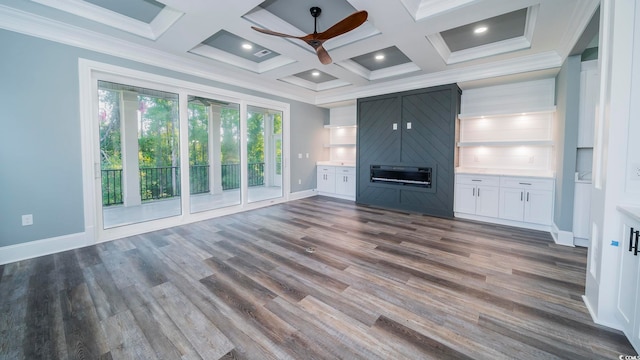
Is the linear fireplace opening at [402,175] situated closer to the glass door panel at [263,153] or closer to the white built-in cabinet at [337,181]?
the white built-in cabinet at [337,181]

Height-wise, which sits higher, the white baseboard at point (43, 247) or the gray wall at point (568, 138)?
the gray wall at point (568, 138)

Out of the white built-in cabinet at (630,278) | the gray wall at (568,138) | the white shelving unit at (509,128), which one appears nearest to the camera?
the white built-in cabinet at (630,278)

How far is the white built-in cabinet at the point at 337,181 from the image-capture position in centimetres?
662

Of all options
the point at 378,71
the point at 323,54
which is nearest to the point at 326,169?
the point at 378,71

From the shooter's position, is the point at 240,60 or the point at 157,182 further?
the point at 157,182

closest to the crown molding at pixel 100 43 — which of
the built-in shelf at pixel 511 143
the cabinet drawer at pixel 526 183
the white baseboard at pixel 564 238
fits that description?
the built-in shelf at pixel 511 143

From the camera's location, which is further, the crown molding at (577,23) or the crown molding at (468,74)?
the crown molding at (468,74)

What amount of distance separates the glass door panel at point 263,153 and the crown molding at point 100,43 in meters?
1.03

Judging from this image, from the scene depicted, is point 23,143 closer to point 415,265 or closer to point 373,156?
point 415,265

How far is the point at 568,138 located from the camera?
11.1 feet

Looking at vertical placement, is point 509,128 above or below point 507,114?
below

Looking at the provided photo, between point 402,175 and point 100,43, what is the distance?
5.59 m

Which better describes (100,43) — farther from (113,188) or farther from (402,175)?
(402,175)

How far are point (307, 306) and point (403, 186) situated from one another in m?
4.01
